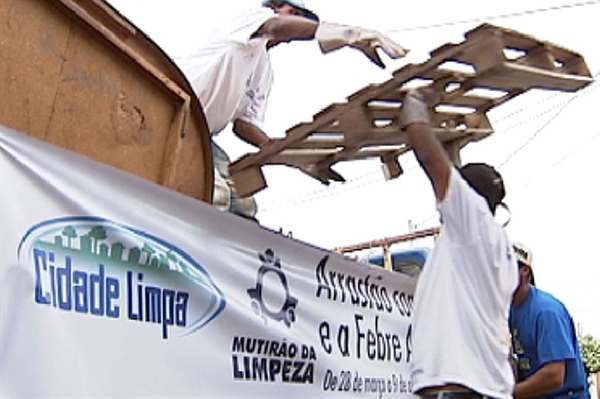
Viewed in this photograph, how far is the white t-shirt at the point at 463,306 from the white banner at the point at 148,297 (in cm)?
77

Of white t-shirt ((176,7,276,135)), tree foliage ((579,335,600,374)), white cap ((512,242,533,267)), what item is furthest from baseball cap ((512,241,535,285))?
tree foliage ((579,335,600,374))

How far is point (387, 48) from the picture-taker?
3758 millimetres

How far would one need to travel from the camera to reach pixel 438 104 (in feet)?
12.3

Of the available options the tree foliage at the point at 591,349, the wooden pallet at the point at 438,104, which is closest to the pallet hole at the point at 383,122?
the wooden pallet at the point at 438,104

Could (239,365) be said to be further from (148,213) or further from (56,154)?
(56,154)

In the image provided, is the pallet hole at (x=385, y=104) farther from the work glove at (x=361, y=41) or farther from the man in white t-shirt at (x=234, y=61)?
the man in white t-shirt at (x=234, y=61)

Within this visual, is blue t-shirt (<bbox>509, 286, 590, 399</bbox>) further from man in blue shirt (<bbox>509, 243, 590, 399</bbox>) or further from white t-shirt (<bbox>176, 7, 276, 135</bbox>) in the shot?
white t-shirt (<bbox>176, 7, 276, 135</bbox>)

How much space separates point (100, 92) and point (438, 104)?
1439 mm

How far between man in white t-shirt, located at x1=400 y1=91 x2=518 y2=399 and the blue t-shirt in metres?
0.94

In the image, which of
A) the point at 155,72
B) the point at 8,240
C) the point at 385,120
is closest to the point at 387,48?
the point at 385,120

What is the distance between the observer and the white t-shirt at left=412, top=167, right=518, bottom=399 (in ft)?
10.3

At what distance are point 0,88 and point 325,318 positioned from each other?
1.99m

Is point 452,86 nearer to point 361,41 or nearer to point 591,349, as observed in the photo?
point 361,41

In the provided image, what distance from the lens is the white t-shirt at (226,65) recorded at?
4449mm
